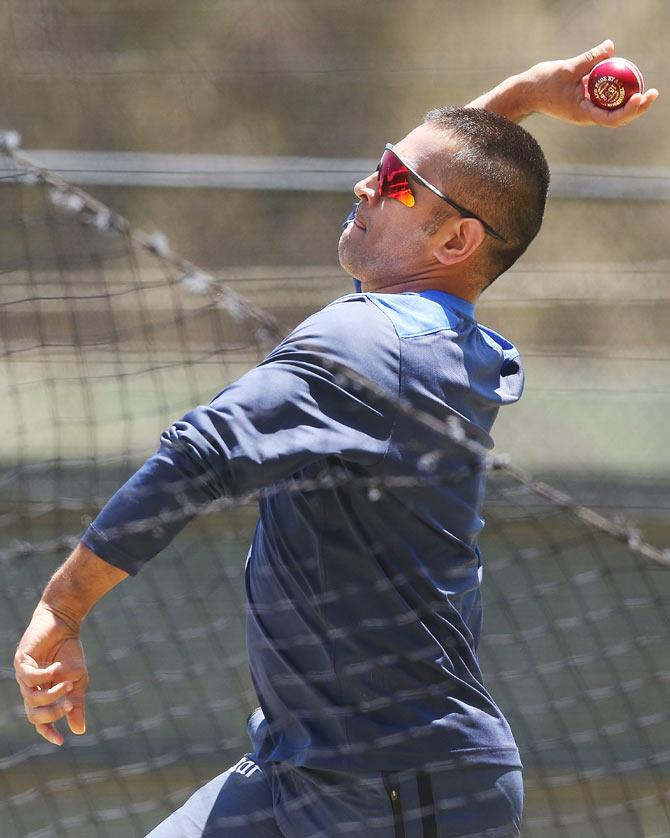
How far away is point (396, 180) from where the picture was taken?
1.50m

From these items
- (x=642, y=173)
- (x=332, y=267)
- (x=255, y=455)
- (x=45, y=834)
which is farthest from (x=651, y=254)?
(x=255, y=455)

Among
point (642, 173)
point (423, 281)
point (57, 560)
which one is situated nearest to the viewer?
point (423, 281)

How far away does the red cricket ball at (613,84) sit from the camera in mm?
1604

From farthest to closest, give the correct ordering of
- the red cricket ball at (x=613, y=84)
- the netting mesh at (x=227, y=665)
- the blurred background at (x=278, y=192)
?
the blurred background at (x=278, y=192) < the netting mesh at (x=227, y=665) < the red cricket ball at (x=613, y=84)

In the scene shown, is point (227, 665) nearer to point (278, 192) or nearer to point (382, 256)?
point (382, 256)

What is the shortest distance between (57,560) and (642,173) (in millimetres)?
2783

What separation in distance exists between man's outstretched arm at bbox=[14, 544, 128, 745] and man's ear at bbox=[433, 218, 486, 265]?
56cm

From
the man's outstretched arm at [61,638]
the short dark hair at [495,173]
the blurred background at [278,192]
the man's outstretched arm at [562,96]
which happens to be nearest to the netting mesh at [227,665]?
the blurred background at [278,192]

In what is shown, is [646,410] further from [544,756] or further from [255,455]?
[255,455]

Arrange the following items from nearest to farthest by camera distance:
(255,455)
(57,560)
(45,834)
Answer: (255,455) < (45,834) < (57,560)

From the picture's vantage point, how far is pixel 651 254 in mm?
4887

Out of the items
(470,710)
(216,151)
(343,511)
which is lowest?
(216,151)

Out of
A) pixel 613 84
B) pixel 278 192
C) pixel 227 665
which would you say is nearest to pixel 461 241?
pixel 613 84

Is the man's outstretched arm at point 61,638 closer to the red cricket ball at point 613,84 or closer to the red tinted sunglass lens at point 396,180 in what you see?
the red tinted sunglass lens at point 396,180
